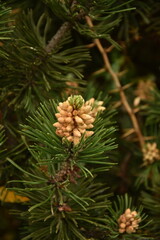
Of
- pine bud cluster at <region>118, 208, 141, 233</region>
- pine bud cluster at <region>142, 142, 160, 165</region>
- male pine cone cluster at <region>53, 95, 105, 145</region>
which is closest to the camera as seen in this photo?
male pine cone cluster at <region>53, 95, 105, 145</region>

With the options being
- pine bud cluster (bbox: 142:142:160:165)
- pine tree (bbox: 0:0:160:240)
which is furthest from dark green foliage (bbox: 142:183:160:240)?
pine bud cluster (bbox: 142:142:160:165)

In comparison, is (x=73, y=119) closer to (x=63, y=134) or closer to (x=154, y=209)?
(x=63, y=134)

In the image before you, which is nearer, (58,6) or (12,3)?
(58,6)

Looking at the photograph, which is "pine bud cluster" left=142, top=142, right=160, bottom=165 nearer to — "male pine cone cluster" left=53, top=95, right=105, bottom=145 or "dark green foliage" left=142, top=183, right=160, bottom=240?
"dark green foliage" left=142, top=183, right=160, bottom=240

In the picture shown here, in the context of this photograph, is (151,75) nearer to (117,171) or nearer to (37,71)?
(117,171)

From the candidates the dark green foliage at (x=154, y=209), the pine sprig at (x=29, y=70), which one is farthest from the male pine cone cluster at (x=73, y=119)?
the dark green foliage at (x=154, y=209)

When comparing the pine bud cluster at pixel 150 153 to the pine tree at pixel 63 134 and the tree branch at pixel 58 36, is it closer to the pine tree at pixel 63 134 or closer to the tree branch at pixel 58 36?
the pine tree at pixel 63 134

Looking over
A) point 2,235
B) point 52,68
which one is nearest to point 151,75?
point 52,68
